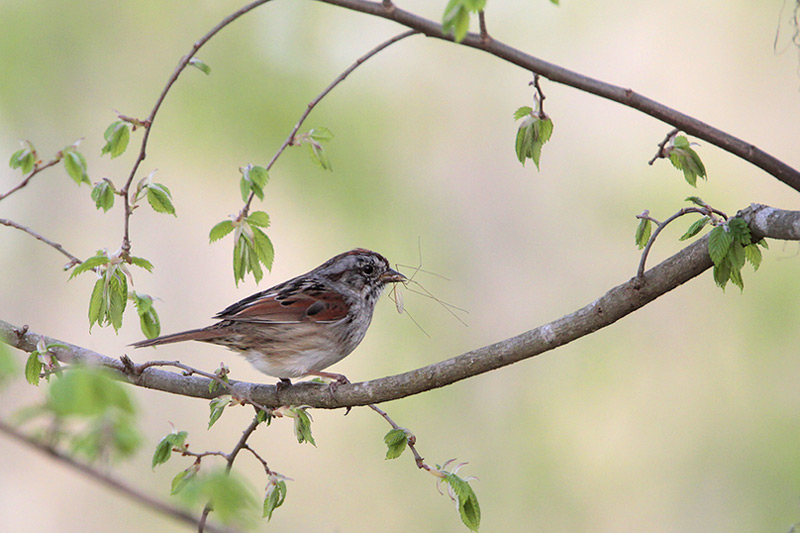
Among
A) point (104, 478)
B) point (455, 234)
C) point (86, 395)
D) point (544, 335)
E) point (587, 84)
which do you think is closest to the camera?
point (104, 478)

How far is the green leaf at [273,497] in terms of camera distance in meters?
2.98

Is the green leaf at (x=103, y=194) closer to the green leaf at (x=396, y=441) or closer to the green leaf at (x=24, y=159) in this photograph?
the green leaf at (x=24, y=159)

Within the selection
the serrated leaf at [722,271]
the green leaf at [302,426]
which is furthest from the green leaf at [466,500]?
the serrated leaf at [722,271]

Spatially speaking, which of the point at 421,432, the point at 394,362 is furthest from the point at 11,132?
the point at 421,432

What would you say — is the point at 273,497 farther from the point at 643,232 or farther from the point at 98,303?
the point at 643,232

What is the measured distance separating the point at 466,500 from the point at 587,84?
1458 mm

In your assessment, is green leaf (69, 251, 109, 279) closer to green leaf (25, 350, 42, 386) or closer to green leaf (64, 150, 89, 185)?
green leaf (64, 150, 89, 185)

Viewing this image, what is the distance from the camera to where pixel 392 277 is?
5.00m

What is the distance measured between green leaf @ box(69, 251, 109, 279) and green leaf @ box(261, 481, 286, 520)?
39.5 inches

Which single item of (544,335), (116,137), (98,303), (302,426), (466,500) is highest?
(116,137)

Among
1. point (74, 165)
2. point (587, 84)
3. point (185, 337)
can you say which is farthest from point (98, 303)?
point (587, 84)

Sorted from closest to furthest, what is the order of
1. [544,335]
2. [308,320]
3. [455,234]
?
[544,335] → [308,320] → [455,234]

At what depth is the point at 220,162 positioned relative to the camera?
692 centimetres

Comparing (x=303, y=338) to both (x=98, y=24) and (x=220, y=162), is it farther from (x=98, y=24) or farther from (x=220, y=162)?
(x=98, y=24)
